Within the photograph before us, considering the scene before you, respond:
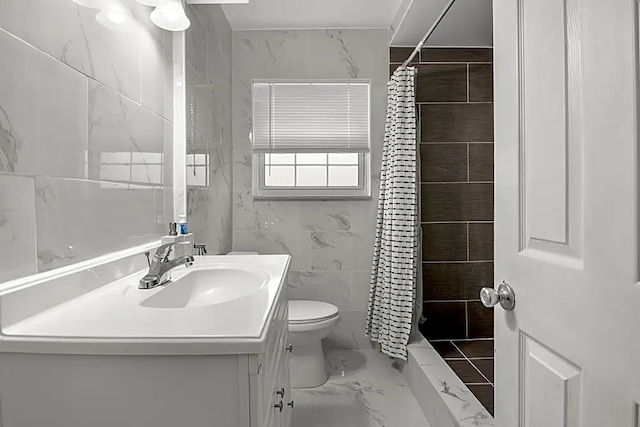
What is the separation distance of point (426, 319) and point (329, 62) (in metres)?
1.96

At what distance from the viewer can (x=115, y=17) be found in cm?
145

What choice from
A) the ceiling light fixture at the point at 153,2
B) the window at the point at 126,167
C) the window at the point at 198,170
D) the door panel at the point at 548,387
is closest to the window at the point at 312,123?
the window at the point at 198,170

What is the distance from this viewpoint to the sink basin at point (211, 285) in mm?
1426

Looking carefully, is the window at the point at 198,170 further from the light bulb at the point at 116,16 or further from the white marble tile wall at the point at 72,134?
the light bulb at the point at 116,16

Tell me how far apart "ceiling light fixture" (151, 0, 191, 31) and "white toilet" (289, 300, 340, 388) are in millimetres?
1562

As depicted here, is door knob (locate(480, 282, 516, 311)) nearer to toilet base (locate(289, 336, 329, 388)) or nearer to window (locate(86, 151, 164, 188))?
window (locate(86, 151, 164, 188))

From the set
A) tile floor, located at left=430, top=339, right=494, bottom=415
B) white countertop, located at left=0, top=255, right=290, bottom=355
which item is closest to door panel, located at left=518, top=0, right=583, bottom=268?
white countertop, located at left=0, top=255, right=290, bottom=355

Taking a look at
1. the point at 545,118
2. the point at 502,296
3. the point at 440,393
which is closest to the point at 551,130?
the point at 545,118

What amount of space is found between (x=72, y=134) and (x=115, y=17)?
50 centimetres

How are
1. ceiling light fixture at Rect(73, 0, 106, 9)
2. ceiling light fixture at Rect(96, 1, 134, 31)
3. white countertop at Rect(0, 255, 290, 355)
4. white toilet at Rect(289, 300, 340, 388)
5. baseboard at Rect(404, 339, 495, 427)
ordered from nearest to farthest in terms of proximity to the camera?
white countertop at Rect(0, 255, 290, 355)
ceiling light fixture at Rect(73, 0, 106, 9)
ceiling light fixture at Rect(96, 1, 134, 31)
baseboard at Rect(404, 339, 495, 427)
white toilet at Rect(289, 300, 340, 388)

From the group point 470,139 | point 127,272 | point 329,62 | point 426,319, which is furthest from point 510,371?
point 329,62

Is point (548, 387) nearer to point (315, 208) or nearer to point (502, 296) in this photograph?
point (502, 296)

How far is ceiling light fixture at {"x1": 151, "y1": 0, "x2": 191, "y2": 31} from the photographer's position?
66.3 inches

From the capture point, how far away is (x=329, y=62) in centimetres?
321
